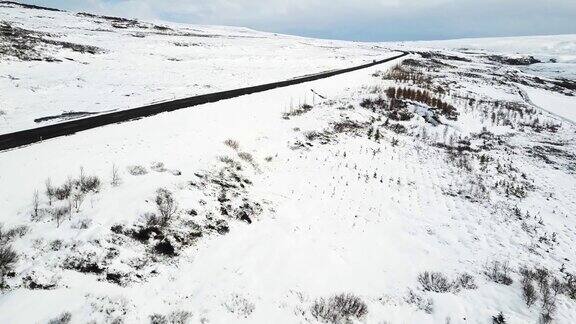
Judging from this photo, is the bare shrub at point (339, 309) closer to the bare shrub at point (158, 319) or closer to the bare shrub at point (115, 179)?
the bare shrub at point (158, 319)

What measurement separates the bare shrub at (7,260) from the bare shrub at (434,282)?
25.0ft

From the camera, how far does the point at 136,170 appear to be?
35.0 feet

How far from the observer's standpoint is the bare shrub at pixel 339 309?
7309 millimetres

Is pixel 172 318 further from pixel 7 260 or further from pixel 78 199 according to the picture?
pixel 78 199

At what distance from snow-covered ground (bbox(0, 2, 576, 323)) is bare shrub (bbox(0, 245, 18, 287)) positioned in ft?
0.39

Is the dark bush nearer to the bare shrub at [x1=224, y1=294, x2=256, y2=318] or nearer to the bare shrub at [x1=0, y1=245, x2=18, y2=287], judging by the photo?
the bare shrub at [x1=224, y1=294, x2=256, y2=318]

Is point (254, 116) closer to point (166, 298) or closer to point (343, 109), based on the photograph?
point (343, 109)

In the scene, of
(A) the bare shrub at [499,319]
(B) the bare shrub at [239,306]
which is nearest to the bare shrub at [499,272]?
(A) the bare shrub at [499,319]

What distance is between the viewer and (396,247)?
10336mm

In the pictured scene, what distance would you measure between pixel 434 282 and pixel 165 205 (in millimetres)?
6143

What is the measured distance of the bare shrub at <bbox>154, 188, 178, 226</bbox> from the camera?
29.6ft

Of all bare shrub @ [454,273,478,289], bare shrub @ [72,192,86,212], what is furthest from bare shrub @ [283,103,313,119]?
bare shrub @ [454,273,478,289]

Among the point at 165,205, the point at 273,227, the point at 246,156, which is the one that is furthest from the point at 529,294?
the point at 246,156

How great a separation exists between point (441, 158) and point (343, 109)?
23.5ft
